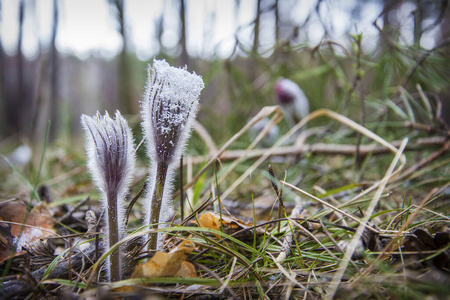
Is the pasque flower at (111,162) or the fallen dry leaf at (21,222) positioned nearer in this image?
the pasque flower at (111,162)

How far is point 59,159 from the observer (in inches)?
94.7

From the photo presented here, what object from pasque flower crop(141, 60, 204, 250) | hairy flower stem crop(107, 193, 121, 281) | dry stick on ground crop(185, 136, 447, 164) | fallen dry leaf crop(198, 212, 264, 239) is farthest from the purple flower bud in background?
hairy flower stem crop(107, 193, 121, 281)

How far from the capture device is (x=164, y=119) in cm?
71

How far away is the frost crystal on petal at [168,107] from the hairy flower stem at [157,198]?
0.10ft

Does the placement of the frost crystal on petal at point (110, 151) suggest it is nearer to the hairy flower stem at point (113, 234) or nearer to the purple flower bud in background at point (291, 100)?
the hairy flower stem at point (113, 234)

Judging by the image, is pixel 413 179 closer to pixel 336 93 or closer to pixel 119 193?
pixel 336 93

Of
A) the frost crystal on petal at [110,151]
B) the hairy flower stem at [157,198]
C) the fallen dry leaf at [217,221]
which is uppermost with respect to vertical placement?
the frost crystal on petal at [110,151]

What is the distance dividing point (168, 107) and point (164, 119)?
0.11 ft

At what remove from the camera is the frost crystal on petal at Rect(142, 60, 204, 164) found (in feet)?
2.30

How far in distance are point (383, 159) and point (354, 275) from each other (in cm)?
140

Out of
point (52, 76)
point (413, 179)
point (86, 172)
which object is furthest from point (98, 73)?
point (413, 179)

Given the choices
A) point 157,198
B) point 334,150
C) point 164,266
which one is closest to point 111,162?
point 157,198

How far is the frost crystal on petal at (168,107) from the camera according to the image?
2.30 ft

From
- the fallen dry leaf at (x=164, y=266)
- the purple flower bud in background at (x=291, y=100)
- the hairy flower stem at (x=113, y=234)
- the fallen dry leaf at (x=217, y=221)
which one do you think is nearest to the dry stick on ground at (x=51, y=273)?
the hairy flower stem at (x=113, y=234)
